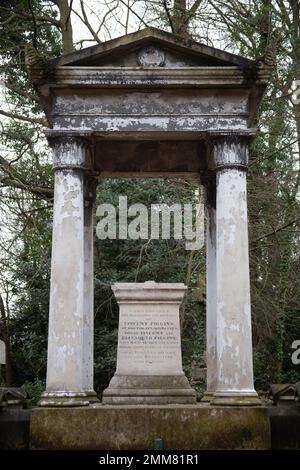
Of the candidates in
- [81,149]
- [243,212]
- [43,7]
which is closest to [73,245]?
[81,149]

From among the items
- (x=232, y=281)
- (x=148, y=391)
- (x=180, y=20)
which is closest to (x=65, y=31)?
(x=180, y=20)

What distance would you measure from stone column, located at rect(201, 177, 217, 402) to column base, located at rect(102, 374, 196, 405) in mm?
809

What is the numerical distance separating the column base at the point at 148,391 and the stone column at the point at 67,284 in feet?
2.07

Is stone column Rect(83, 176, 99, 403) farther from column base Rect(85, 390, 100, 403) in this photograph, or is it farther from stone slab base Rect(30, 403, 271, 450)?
stone slab base Rect(30, 403, 271, 450)

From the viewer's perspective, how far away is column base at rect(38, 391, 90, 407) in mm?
8846

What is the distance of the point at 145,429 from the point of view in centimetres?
868

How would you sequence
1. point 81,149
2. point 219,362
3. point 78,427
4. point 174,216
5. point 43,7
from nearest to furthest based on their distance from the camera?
point 78,427 → point 219,362 → point 81,149 → point 174,216 → point 43,7

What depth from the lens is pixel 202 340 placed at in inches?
706

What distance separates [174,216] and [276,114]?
376 centimetres

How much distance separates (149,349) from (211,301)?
5.05 ft

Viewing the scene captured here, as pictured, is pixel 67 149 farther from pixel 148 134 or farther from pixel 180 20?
pixel 180 20

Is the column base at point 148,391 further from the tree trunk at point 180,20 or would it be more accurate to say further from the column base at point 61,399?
the tree trunk at point 180,20

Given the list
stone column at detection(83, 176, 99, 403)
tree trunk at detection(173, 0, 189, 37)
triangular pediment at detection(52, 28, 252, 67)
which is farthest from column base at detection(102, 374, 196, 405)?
tree trunk at detection(173, 0, 189, 37)
